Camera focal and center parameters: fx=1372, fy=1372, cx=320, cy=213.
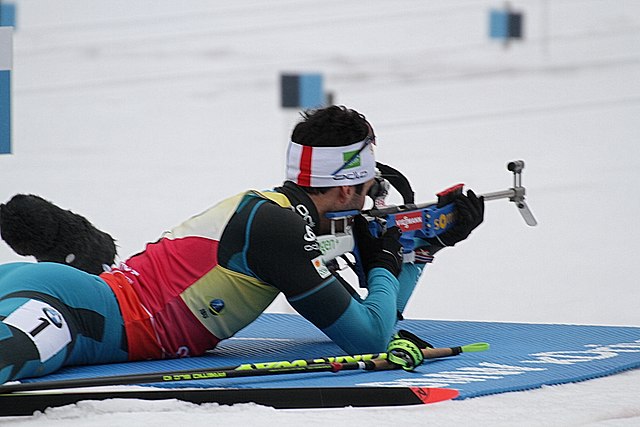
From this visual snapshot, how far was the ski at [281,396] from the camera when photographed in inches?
106

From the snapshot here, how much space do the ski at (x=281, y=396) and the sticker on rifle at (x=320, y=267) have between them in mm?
385

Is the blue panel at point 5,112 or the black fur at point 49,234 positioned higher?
the blue panel at point 5,112

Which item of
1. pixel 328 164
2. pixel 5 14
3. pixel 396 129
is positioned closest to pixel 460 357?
pixel 328 164

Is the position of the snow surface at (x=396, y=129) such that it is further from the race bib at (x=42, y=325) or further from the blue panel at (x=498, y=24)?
the race bib at (x=42, y=325)

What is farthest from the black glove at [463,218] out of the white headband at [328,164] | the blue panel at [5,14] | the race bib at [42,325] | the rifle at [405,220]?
the blue panel at [5,14]

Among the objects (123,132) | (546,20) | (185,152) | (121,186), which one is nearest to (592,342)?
(121,186)

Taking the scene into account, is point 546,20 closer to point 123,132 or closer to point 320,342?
point 123,132

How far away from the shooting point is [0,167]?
8.30 metres

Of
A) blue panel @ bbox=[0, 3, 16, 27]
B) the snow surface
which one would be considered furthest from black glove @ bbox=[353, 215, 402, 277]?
blue panel @ bbox=[0, 3, 16, 27]

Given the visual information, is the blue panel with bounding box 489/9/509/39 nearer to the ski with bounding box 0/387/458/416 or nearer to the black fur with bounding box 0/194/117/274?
the black fur with bounding box 0/194/117/274

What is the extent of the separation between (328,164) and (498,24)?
1084cm

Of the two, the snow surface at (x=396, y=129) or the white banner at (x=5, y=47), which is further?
the snow surface at (x=396, y=129)

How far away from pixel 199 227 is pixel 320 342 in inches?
20.6

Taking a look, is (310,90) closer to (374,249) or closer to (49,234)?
(49,234)
